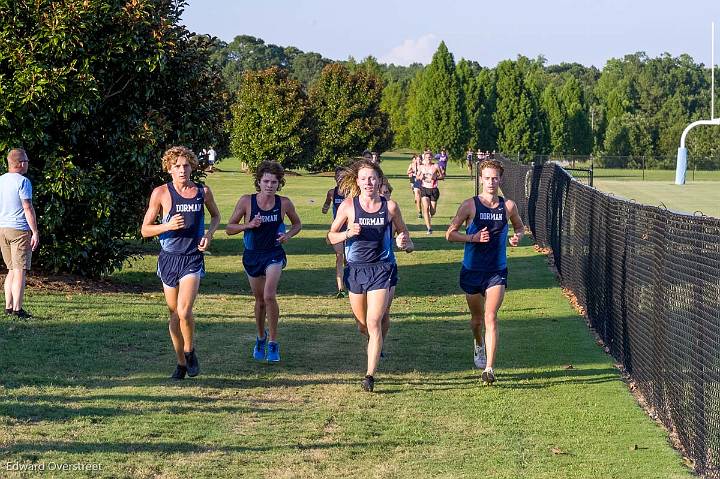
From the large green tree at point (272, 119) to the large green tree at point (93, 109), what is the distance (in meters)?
47.9

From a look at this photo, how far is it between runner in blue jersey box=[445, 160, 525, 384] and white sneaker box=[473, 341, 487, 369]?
509mm

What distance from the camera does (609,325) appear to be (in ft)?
39.9

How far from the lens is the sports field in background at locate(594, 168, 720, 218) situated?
39.8 m

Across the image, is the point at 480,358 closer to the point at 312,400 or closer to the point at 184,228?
the point at 312,400

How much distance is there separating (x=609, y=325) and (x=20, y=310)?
A: 6.81m

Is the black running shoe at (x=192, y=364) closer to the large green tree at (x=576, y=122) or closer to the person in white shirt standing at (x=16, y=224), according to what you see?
the person in white shirt standing at (x=16, y=224)

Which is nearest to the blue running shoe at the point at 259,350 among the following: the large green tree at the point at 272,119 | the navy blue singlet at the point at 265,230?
the navy blue singlet at the point at 265,230

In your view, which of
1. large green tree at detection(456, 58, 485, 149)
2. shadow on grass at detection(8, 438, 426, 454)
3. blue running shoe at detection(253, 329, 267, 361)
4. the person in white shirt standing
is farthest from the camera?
large green tree at detection(456, 58, 485, 149)

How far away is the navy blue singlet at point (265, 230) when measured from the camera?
10.8 meters

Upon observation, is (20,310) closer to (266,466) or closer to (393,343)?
(393,343)

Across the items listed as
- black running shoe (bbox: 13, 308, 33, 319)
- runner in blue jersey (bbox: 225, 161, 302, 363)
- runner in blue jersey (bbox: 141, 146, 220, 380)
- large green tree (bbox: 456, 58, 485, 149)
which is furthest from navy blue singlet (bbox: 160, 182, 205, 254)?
large green tree (bbox: 456, 58, 485, 149)

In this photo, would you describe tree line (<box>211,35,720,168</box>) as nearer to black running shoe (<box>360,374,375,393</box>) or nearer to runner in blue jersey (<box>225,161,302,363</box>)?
runner in blue jersey (<box>225,161,302,363</box>)

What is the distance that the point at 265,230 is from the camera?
10789mm

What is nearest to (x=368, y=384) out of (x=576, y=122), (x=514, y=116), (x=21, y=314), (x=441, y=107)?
(x=21, y=314)
